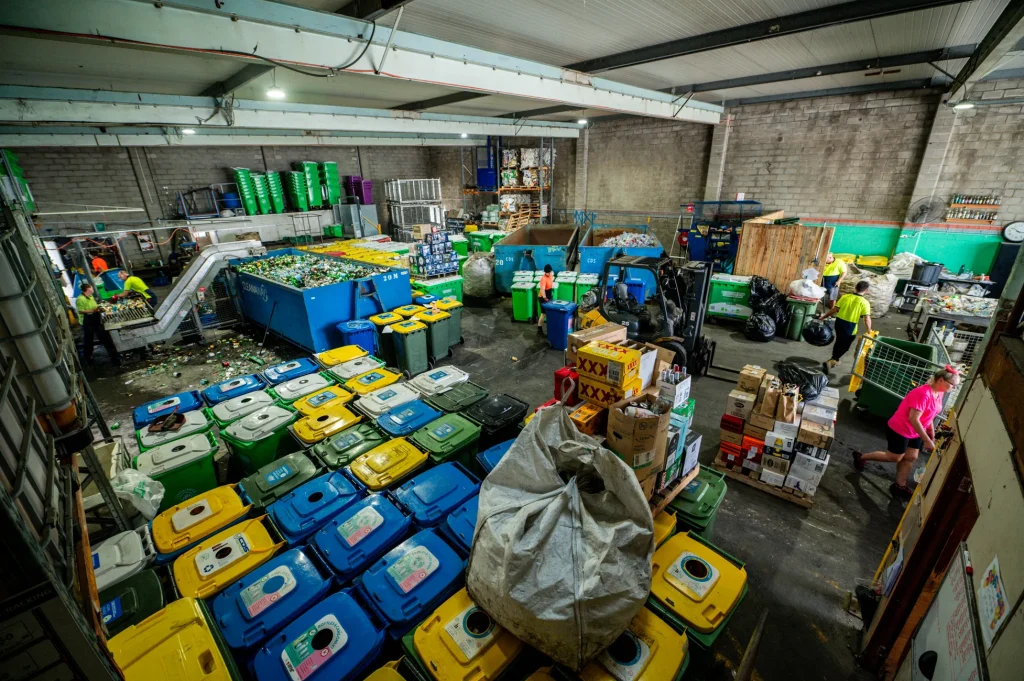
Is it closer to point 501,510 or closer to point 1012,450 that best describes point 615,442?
point 501,510

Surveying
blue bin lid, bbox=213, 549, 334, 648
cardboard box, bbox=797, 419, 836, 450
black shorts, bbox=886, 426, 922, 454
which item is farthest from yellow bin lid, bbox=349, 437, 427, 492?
black shorts, bbox=886, 426, 922, 454

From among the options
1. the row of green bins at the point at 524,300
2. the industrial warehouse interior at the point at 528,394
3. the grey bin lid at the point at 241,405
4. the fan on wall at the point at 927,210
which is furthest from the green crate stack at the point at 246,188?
the fan on wall at the point at 927,210

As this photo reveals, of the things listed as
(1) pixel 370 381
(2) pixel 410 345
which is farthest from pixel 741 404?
(2) pixel 410 345

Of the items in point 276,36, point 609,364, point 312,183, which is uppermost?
point 276,36

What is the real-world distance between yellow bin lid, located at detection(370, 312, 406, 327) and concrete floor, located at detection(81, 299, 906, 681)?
1389 millimetres

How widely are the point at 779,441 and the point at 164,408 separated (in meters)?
6.24

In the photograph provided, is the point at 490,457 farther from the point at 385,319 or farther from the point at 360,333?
the point at 385,319

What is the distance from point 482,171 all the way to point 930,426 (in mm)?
15412

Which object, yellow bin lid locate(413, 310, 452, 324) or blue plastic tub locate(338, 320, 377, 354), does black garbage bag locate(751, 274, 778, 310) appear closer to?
yellow bin lid locate(413, 310, 452, 324)

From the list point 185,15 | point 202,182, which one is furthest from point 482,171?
point 185,15

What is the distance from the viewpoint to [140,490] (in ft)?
10.2

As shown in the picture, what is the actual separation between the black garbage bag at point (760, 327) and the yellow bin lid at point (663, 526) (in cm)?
693

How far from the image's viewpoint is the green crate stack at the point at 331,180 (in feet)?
55.7

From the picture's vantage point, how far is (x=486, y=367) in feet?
24.9
